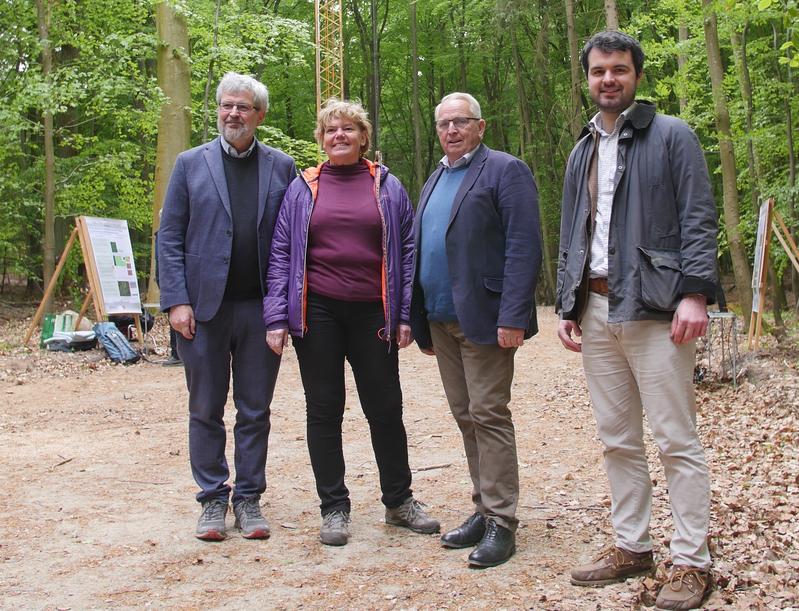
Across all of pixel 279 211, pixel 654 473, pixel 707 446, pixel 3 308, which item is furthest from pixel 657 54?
pixel 3 308

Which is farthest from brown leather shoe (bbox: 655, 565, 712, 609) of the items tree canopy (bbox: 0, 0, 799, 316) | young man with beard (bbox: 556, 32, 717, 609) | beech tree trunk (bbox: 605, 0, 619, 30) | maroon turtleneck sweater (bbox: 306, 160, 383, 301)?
beech tree trunk (bbox: 605, 0, 619, 30)

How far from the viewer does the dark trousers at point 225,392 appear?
4297 millimetres

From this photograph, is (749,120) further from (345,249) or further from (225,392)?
(225,392)

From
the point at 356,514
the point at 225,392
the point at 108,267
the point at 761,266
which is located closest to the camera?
the point at 225,392

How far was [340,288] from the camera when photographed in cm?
407

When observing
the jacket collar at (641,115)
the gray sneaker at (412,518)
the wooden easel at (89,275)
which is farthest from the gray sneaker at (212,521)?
the wooden easel at (89,275)

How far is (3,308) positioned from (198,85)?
7.07 meters

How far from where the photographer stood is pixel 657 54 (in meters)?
12.2

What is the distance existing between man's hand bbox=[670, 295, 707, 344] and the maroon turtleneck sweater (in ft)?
5.02

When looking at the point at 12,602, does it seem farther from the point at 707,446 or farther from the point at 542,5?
the point at 542,5

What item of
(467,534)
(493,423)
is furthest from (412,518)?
(493,423)

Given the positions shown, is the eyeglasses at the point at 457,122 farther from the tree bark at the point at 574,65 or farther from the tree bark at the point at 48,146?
the tree bark at the point at 574,65

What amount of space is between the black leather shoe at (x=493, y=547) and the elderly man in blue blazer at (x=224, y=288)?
3.75ft

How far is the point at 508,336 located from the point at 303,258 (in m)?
1.08
